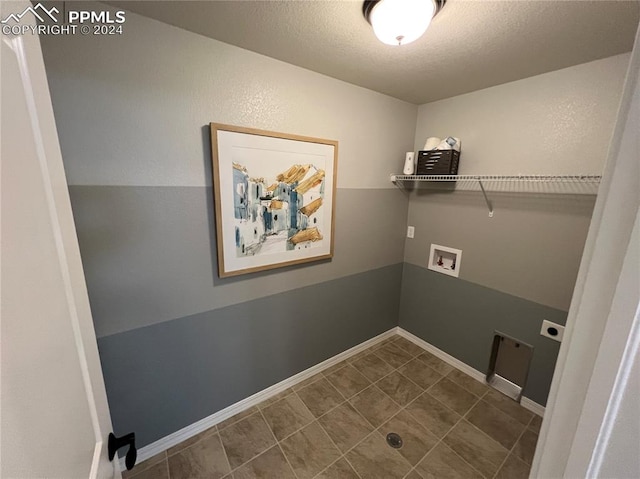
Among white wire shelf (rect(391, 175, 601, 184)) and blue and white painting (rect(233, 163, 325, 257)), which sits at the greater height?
white wire shelf (rect(391, 175, 601, 184))

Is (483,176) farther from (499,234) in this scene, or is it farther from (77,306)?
(77,306)

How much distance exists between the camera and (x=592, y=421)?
404 mm

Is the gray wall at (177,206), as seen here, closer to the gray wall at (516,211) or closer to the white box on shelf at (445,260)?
the gray wall at (516,211)

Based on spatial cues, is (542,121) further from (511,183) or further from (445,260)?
(445,260)

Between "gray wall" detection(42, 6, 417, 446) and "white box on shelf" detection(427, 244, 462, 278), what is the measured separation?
85 centimetres

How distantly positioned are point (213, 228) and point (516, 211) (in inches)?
80.2

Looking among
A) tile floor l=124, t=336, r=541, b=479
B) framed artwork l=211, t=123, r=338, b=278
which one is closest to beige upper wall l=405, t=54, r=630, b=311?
tile floor l=124, t=336, r=541, b=479

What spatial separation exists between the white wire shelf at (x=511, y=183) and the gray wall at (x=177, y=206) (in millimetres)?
536

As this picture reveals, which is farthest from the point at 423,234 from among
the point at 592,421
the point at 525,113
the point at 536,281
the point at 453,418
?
the point at 592,421

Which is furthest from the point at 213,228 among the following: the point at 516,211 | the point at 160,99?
the point at 516,211

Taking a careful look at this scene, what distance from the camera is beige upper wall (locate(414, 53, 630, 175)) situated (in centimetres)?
140

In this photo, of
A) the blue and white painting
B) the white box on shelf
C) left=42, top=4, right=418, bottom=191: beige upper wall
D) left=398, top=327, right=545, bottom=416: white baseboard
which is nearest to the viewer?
left=42, top=4, right=418, bottom=191: beige upper wall

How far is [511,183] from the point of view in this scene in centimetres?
176

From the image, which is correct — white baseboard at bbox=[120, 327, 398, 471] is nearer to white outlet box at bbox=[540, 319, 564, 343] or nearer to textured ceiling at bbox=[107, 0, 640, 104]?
white outlet box at bbox=[540, 319, 564, 343]
